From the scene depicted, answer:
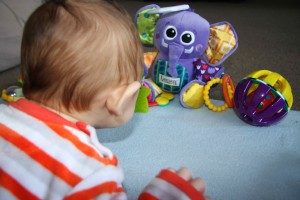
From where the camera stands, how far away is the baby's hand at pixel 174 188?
1.58 feet

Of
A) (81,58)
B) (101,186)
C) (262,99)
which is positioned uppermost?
(81,58)

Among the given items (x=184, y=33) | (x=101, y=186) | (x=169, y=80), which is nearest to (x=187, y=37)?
(x=184, y=33)

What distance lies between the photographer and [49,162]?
0.44m

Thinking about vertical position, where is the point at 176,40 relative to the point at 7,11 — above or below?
above

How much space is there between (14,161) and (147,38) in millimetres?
896

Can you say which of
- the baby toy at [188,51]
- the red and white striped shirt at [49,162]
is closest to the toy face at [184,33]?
the baby toy at [188,51]

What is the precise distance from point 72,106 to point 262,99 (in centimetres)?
57

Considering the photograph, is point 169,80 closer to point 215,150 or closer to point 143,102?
point 143,102

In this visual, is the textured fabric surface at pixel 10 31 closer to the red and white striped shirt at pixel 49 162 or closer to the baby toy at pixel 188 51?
the baby toy at pixel 188 51

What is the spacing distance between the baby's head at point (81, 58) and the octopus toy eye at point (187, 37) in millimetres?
458

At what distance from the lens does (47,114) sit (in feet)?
1.55

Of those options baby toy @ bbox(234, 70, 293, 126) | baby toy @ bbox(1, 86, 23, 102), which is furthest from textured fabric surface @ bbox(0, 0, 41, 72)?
baby toy @ bbox(234, 70, 293, 126)

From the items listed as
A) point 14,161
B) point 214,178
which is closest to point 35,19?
point 14,161

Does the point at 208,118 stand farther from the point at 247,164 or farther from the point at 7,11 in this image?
the point at 7,11
